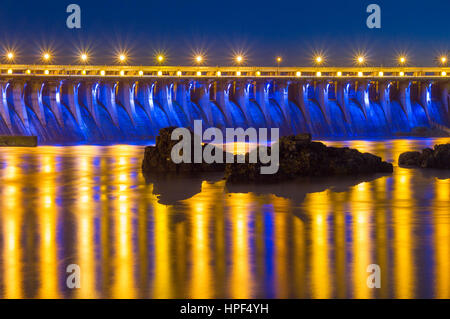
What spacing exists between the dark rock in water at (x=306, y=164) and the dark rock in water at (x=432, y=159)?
2.17 metres

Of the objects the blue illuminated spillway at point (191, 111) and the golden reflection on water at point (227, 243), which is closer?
the golden reflection on water at point (227, 243)

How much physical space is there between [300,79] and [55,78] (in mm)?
26378

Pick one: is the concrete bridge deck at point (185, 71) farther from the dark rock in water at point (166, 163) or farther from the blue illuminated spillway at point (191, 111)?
the dark rock in water at point (166, 163)

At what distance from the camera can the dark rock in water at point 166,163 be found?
67.4 ft

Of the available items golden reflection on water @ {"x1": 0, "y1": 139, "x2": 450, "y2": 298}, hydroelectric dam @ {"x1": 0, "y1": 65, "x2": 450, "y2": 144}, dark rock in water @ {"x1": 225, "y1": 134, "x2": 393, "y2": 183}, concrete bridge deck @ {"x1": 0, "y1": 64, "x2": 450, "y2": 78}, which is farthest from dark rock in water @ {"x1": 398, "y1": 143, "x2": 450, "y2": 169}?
concrete bridge deck @ {"x1": 0, "y1": 64, "x2": 450, "y2": 78}

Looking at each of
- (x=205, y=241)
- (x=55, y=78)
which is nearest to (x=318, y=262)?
(x=205, y=241)

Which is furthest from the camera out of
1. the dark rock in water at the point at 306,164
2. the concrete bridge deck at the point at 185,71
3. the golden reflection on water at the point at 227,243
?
the concrete bridge deck at the point at 185,71

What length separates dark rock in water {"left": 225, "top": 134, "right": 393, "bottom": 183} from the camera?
674 inches

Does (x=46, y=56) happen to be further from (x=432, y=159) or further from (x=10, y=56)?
(x=432, y=159)

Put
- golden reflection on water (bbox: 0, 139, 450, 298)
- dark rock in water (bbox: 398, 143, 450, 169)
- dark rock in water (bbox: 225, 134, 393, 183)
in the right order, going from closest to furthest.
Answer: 1. golden reflection on water (bbox: 0, 139, 450, 298)
2. dark rock in water (bbox: 225, 134, 393, 183)
3. dark rock in water (bbox: 398, 143, 450, 169)

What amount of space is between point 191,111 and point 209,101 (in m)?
2.21

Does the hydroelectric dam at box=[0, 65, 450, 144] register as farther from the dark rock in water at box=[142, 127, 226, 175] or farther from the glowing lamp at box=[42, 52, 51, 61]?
the dark rock in water at box=[142, 127, 226, 175]

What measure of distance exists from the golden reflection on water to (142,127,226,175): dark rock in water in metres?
4.67

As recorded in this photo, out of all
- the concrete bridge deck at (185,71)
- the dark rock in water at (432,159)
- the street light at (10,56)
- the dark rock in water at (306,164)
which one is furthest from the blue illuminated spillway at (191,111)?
the dark rock in water at (306,164)
